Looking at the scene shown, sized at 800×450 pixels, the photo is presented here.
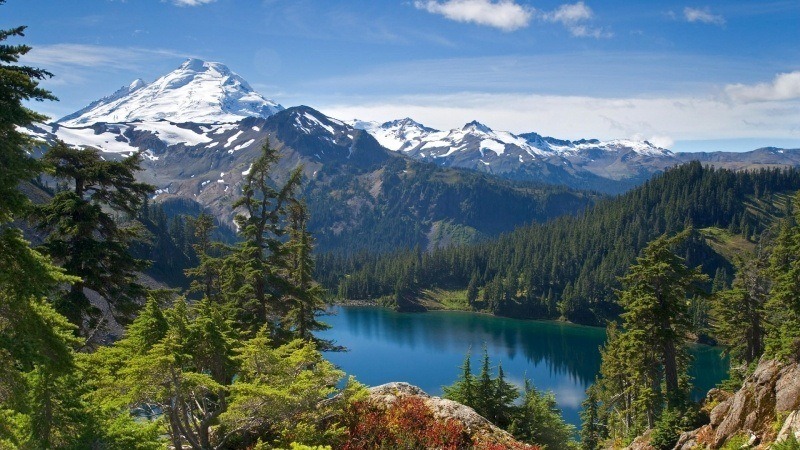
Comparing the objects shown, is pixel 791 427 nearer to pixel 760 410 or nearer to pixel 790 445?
pixel 790 445

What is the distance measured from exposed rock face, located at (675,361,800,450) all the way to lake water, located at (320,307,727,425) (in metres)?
47.0

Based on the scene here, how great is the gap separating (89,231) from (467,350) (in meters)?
73.5

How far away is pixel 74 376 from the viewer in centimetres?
1285

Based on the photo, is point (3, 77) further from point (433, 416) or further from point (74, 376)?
point (433, 416)

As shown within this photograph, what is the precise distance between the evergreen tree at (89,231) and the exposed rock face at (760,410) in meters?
27.0

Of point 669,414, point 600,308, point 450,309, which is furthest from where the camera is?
point 450,309

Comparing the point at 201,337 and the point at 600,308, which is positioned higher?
the point at 201,337

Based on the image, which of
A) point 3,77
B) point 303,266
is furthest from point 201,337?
point 303,266

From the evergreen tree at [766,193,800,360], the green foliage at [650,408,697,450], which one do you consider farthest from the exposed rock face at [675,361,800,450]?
the green foliage at [650,408,697,450]

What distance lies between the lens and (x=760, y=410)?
21.9 meters

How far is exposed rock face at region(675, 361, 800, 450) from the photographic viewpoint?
2038cm

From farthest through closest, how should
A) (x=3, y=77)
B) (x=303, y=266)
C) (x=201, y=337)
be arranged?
(x=303, y=266), (x=201, y=337), (x=3, y=77)

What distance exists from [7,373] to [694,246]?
208m

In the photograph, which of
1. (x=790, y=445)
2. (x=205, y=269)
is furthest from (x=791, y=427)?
(x=205, y=269)
